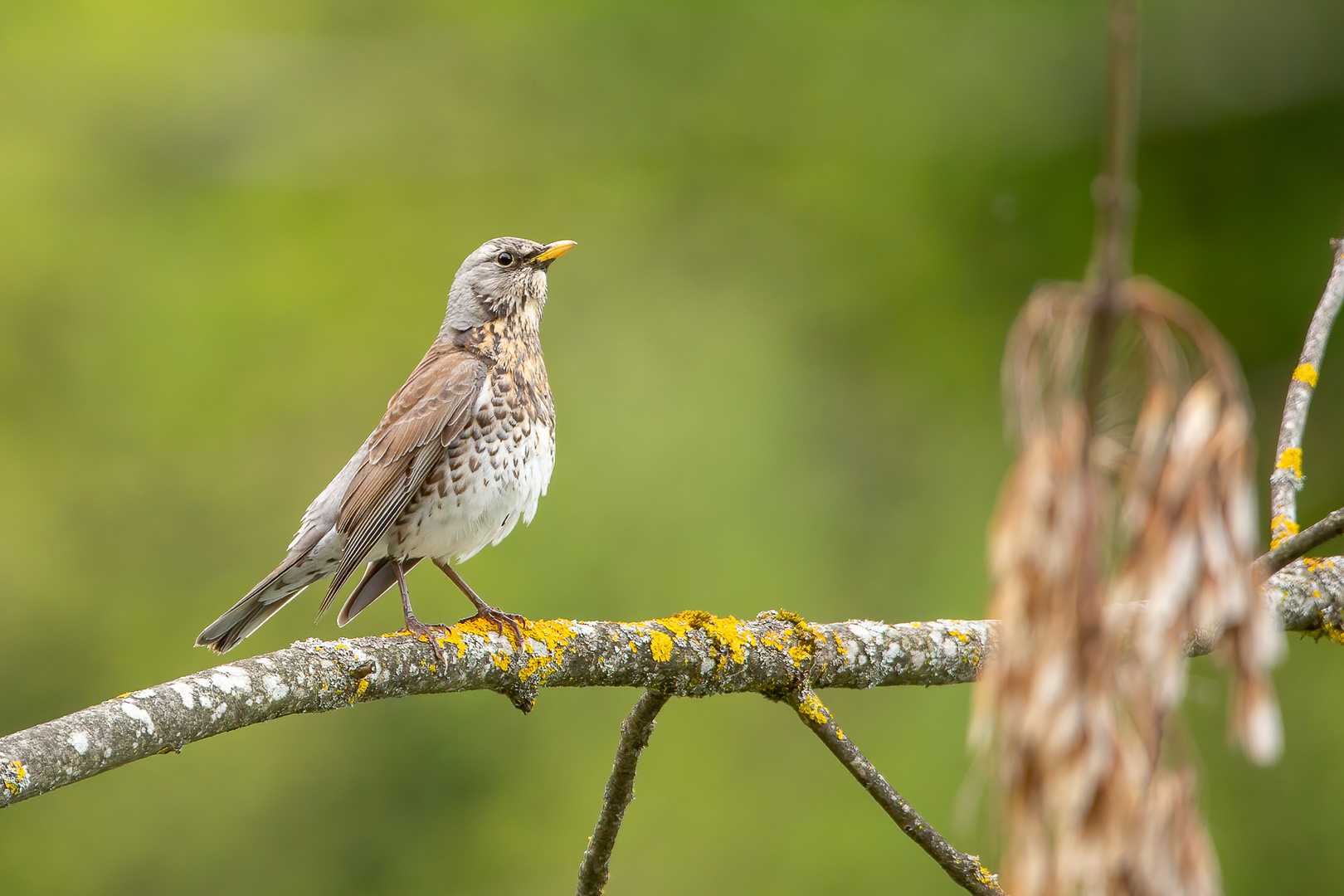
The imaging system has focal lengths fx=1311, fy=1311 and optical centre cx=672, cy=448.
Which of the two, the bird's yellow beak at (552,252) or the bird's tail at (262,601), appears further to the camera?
Result: the bird's yellow beak at (552,252)

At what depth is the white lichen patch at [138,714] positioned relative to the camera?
2.05m

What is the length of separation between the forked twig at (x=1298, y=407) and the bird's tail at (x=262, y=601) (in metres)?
2.80

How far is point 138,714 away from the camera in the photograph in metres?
2.06

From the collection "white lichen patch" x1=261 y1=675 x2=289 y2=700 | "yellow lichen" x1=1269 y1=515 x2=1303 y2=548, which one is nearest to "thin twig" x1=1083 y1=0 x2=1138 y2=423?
Result: "white lichen patch" x1=261 y1=675 x2=289 y2=700

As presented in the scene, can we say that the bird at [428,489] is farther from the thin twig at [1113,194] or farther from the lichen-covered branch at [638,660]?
the thin twig at [1113,194]

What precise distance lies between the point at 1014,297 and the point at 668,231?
289cm

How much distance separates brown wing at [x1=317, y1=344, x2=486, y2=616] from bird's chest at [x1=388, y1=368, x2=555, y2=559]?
0.04 meters

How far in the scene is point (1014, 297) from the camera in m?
10.0

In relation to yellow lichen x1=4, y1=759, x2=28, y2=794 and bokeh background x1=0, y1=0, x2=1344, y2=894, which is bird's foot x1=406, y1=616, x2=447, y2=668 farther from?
bokeh background x1=0, y1=0, x2=1344, y2=894

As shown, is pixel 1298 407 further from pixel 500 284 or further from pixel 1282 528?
pixel 500 284

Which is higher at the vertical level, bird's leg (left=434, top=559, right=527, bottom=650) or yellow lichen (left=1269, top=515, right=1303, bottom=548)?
yellow lichen (left=1269, top=515, right=1303, bottom=548)

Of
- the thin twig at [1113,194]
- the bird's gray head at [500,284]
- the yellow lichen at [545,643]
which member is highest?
the bird's gray head at [500,284]

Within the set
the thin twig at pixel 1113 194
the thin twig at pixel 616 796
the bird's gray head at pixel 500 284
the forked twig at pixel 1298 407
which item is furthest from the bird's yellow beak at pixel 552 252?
the thin twig at pixel 1113 194

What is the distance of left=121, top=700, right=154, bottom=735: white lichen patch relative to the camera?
2.05 meters
